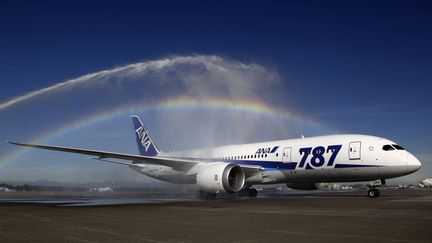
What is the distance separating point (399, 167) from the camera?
25.3m

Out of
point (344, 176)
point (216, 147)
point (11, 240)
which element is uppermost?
point (216, 147)

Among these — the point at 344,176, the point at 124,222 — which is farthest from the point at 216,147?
the point at 124,222

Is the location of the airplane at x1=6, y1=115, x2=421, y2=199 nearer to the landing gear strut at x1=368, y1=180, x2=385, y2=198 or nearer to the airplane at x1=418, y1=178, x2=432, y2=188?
the landing gear strut at x1=368, y1=180, x2=385, y2=198

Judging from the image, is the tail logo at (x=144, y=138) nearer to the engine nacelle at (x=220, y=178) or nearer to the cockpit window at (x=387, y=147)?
the engine nacelle at (x=220, y=178)

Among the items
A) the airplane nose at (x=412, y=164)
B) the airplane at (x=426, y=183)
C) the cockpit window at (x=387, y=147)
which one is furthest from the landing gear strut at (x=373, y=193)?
the airplane at (x=426, y=183)

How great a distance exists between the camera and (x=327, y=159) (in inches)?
1086

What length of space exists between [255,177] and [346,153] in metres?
7.73

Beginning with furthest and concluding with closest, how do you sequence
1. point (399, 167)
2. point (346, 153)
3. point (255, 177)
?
point (255, 177) < point (346, 153) < point (399, 167)

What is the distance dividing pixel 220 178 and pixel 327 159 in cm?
757

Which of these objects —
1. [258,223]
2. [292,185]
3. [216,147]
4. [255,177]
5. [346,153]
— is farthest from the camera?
[216,147]

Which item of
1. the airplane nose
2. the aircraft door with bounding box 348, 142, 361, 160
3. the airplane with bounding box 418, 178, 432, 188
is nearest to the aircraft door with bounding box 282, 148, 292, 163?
the aircraft door with bounding box 348, 142, 361, 160

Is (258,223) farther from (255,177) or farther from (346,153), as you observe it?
(255,177)

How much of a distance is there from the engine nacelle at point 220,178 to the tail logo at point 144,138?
59.5ft

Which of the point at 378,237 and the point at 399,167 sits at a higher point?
the point at 399,167
